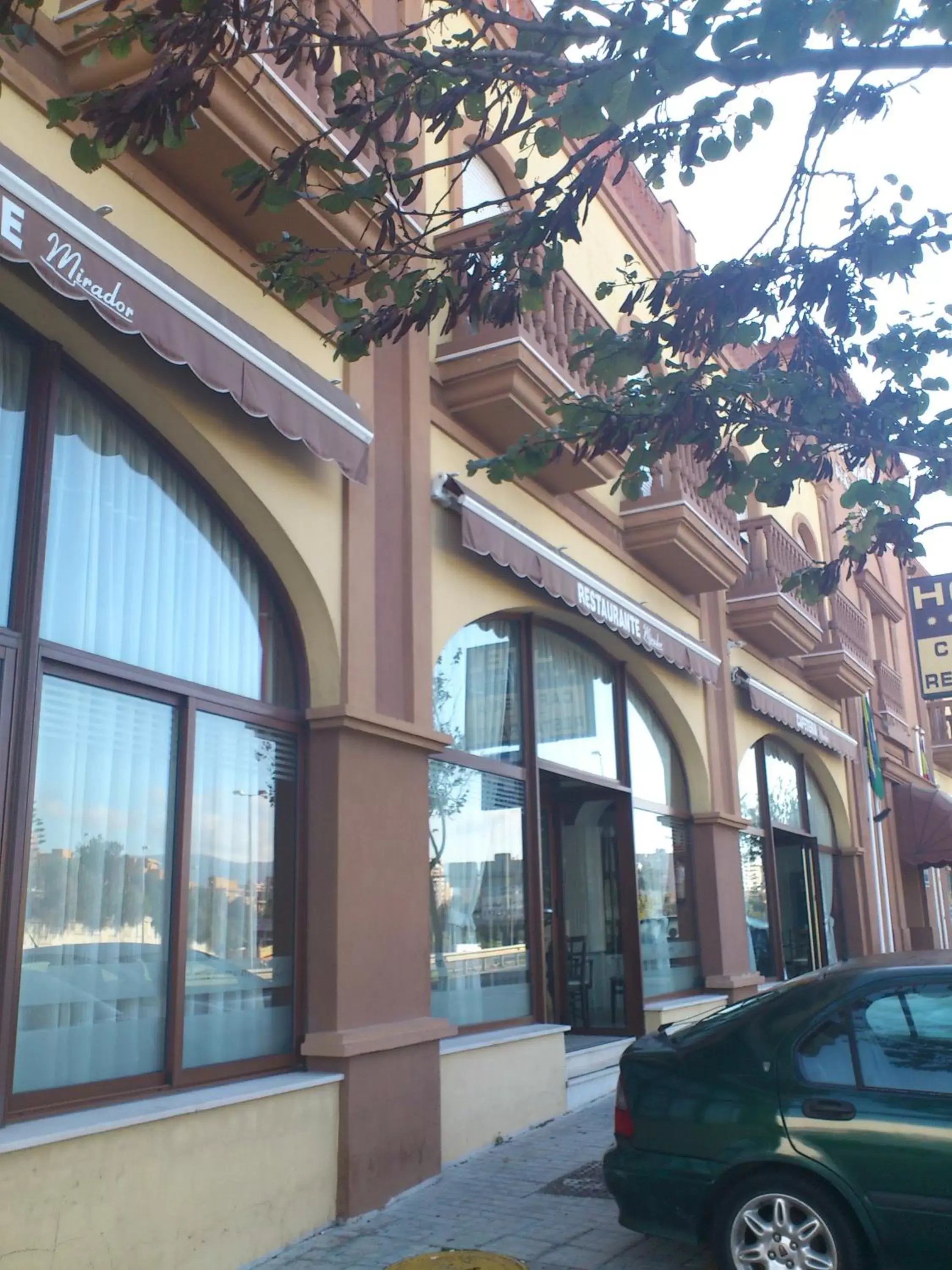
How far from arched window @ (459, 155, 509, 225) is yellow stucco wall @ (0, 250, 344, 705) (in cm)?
404

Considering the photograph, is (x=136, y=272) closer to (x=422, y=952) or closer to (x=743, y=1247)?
(x=422, y=952)

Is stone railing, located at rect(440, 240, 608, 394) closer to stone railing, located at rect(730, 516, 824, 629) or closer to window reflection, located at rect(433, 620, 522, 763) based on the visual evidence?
window reflection, located at rect(433, 620, 522, 763)

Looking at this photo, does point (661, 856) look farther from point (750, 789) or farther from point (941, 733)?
point (941, 733)

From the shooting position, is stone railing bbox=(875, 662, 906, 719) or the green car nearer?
the green car

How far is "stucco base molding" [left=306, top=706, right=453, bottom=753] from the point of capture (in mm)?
6531

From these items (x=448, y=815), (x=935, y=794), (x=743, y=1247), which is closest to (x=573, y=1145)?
(x=448, y=815)

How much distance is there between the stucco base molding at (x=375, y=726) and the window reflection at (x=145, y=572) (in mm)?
296

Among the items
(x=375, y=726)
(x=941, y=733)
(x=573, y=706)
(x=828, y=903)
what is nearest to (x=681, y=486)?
(x=573, y=706)

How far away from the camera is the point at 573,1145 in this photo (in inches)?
298

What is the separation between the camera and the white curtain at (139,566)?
549 cm

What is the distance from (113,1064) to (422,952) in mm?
2221

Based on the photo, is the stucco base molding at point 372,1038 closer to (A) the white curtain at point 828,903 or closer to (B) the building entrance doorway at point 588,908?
(B) the building entrance doorway at point 588,908

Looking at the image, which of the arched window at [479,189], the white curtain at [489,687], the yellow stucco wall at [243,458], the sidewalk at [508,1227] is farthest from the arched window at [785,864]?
the yellow stucco wall at [243,458]

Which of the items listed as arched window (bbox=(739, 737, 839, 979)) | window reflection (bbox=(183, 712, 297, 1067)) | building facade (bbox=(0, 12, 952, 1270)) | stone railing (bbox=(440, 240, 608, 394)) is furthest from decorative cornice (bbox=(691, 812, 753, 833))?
window reflection (bbox=(183, 712, 297, 1067))
